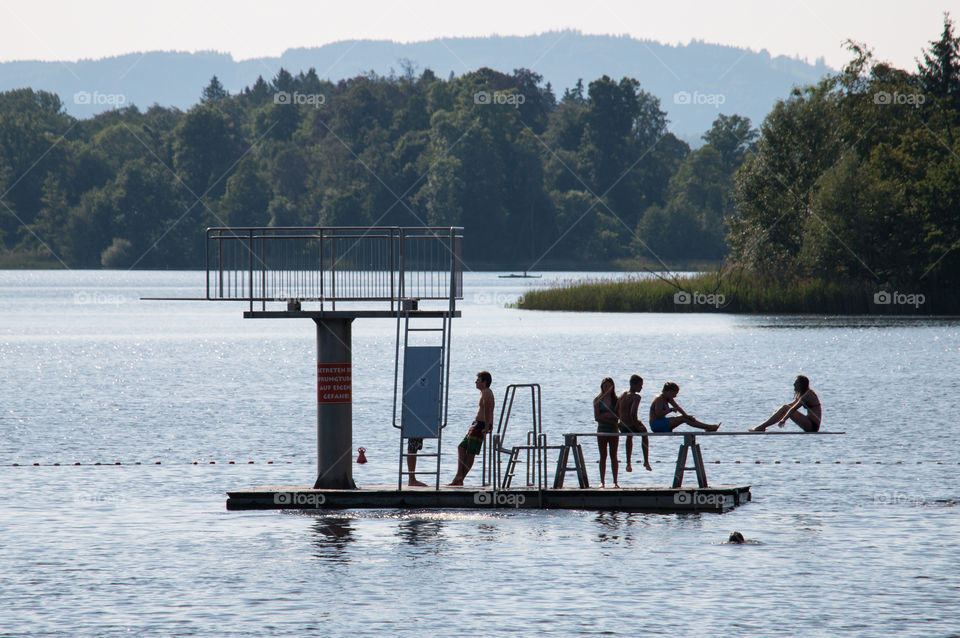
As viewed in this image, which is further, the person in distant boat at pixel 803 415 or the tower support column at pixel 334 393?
the tower support column at pixel 334 393

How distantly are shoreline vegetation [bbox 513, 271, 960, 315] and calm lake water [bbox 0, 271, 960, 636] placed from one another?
24983mm

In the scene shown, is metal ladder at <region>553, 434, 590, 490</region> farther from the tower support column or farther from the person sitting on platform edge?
the tower support column

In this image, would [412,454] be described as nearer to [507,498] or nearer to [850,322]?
[507,498]

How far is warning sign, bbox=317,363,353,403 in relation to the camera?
937 inches

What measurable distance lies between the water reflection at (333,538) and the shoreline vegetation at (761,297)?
62343 millimetres

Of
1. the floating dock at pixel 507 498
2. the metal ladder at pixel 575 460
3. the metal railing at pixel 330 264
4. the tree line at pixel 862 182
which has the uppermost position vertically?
the tree line at pixel 862 182

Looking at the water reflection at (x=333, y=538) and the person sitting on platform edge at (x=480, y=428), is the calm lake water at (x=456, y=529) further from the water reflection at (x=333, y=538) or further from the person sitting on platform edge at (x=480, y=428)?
the person sitting on platform edge at (x=480, y=428)

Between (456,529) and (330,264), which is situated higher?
(330,264)

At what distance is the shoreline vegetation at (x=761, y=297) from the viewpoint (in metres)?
85.1

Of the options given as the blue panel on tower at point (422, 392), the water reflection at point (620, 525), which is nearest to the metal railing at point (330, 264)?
the blue panel on tower at point (422, 392)

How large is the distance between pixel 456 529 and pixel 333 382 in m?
3.42

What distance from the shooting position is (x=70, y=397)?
50781 mm

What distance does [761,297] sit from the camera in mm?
85688

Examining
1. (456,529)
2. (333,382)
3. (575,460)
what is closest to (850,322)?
(575,460)
